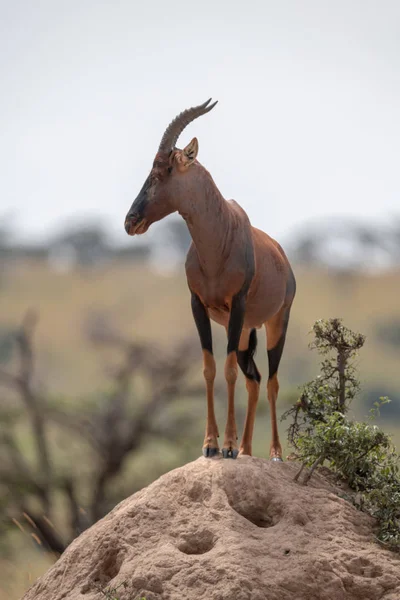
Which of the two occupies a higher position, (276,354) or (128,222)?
(128,222)

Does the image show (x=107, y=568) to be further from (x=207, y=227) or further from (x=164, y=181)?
(x=164, y=181)

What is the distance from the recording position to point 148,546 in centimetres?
645

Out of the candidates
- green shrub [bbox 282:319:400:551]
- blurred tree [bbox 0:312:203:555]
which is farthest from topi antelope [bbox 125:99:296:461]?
blurred tree [bbox 0:312:203:555]

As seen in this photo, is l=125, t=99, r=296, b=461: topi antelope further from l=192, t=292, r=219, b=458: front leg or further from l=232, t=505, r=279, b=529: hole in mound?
l=232, t=505, r=279, b=529: hole in mound

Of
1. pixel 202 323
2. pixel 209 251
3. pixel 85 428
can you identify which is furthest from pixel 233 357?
pixel 85 428

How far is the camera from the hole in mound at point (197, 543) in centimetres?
643

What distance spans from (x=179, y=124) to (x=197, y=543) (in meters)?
3.38

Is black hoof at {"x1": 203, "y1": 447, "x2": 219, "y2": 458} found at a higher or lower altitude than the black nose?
lower

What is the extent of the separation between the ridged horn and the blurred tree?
1055 cm

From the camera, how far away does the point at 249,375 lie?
809 cm

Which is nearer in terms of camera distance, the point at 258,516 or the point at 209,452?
the point at 258,516

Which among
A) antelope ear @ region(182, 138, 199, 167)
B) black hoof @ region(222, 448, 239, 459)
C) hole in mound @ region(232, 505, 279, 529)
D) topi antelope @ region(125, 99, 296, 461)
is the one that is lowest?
hole in mound @ region(232, 505, 279, 529)

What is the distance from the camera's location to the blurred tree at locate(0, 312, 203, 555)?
18297 millimetres

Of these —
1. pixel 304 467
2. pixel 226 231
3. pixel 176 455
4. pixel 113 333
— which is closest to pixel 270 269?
pixel 226 231
